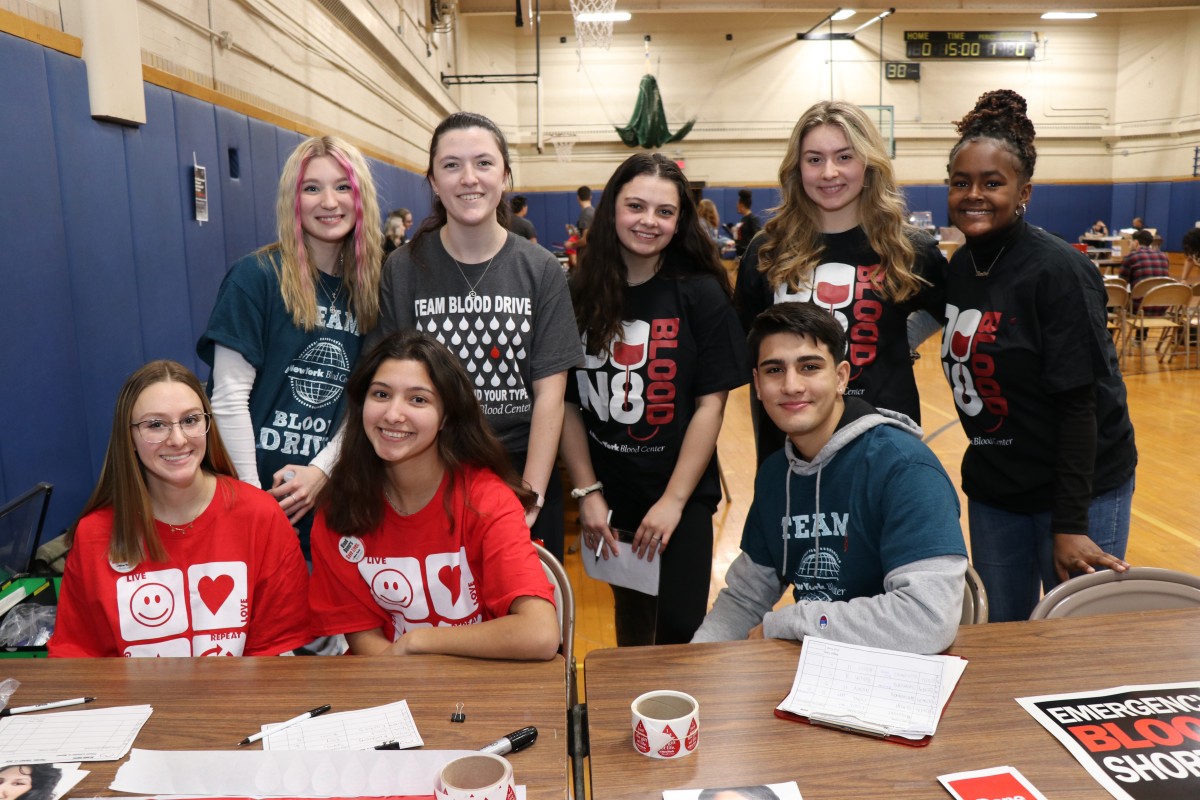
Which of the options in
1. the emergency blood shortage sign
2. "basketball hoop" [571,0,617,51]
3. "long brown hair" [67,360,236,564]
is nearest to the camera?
the emergency blood shortage sign

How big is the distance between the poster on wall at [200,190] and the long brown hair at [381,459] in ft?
8.31

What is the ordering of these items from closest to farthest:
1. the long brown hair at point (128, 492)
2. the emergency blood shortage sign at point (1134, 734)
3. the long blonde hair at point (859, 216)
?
1. the emergency blood shortage sign at point (1134, 734)
2. the long brown hair at point (128, 492)
3. the long blonde hair at point (859, 216)

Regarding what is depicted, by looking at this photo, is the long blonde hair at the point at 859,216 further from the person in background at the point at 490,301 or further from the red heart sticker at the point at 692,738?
the red heart sticker at the point at 692,738

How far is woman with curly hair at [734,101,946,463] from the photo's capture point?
7.49 feet

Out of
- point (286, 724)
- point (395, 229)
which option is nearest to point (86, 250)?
point (286, 724)

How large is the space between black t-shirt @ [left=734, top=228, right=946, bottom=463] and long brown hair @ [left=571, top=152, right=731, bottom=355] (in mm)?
257

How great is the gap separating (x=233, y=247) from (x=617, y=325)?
2.97 metres

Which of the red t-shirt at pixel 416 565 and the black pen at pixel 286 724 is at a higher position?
the red t-shirt at pixel 416 565

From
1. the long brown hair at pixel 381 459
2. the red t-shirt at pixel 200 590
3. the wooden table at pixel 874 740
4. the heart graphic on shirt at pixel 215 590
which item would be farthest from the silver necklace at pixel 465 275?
the wooden table at pixel 874 740

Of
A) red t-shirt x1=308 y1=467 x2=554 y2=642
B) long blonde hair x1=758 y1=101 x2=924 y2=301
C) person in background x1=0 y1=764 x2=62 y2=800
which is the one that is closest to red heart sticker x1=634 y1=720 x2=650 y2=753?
red t-shirt x1=308 y1=467 x2=554 y2=642

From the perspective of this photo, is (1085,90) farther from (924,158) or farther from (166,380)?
(166,380)

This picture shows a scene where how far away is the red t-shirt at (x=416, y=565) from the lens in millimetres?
1807

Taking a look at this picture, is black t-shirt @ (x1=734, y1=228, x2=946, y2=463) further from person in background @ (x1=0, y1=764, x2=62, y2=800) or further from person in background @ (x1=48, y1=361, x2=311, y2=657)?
person in background @ (x1=0, y1=764, x2=62, y2=800)

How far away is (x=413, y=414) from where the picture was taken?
1816 mm
